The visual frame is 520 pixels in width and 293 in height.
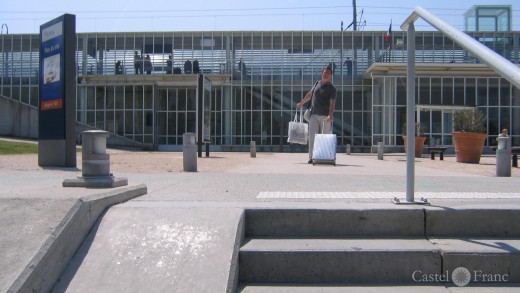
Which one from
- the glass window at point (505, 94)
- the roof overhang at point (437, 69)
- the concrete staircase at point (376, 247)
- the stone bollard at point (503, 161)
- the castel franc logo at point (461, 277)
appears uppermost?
the roof overhang at point (437, 69)

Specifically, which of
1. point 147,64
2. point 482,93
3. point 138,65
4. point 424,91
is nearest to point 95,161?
point 424,91

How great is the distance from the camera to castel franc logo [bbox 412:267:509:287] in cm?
341

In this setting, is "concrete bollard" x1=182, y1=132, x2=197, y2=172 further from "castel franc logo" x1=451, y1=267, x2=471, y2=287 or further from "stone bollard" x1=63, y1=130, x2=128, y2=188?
"castel franc logo" x1=451, y1=267, x2=471, y2=287

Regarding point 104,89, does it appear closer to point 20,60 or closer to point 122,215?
point 20,60

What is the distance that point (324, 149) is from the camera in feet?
37.0

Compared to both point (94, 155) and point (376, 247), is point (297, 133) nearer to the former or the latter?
point (94, 155)

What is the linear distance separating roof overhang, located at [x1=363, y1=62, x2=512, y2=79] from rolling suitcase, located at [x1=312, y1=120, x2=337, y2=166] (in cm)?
2073

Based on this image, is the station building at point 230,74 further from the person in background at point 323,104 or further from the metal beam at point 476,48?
the metal beam at point 476,48

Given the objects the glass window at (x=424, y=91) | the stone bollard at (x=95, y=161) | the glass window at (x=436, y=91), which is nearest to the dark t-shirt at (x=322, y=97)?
the stone bollard at (x=95, y=161)

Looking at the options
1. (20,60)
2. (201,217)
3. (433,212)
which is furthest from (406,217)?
(20,60)

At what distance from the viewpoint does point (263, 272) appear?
3.48 m

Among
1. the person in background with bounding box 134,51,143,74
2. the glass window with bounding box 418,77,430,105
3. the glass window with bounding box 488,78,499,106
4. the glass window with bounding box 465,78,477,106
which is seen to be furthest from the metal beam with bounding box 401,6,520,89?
the person in background with bounding box 134,51,143,74

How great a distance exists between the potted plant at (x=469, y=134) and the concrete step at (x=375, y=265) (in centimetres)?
1260

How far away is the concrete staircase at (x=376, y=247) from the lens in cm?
343
